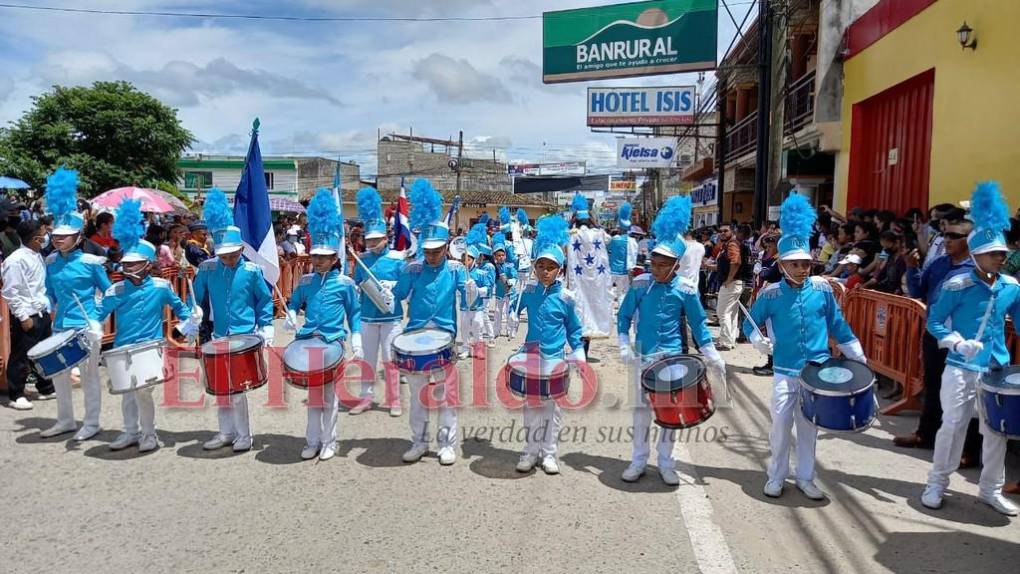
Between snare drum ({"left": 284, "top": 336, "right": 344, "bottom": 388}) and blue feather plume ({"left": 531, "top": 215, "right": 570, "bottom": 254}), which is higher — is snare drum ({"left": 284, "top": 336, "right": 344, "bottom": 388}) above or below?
below

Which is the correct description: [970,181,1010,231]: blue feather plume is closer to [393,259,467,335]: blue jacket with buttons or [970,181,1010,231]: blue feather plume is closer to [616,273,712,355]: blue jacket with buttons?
[616,273,712,355]: blue jacket with buttons

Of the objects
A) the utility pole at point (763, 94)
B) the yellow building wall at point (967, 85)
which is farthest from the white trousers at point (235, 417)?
the utility pole at point (763, 94)

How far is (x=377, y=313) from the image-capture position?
7520mm

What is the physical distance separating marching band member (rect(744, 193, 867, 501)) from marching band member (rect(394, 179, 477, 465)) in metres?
2.49

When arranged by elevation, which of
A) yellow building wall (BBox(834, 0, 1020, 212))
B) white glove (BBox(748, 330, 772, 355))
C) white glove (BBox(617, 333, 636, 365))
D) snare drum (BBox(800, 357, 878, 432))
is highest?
yellow building wall (BBox(834, 0, 1020, 212))

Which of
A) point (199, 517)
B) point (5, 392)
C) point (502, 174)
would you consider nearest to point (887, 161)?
point (199, 517)

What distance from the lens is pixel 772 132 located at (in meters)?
16.0

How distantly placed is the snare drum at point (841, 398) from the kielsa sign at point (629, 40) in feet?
57.4

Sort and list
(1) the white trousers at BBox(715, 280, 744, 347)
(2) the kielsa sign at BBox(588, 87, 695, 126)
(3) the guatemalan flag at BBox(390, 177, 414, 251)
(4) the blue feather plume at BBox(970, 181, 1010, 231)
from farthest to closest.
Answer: (2) the kielsa sign at BBox(588, 87, 695, 126)
(1) the white trousers at BBox(715, 280, 744, 347)
(3) the guatemalan flag at BBox(390, 177, 414, 251)
(4) the blue feather plume at BBox(970, 181, 1010, 231)

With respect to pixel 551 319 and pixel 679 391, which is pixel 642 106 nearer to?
pixel 551 319

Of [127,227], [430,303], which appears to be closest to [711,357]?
[430,303]

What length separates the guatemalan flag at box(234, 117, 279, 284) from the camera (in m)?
6.76

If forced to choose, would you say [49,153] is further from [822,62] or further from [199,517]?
[199,517]

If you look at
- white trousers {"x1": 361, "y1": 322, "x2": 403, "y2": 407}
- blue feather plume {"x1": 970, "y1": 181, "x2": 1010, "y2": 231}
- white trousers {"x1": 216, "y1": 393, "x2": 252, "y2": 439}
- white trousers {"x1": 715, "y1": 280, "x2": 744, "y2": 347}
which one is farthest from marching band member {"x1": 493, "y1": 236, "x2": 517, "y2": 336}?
blue feather plume {"x1": 970, "y1": 181, "x2": 1010, "y2": 231}
